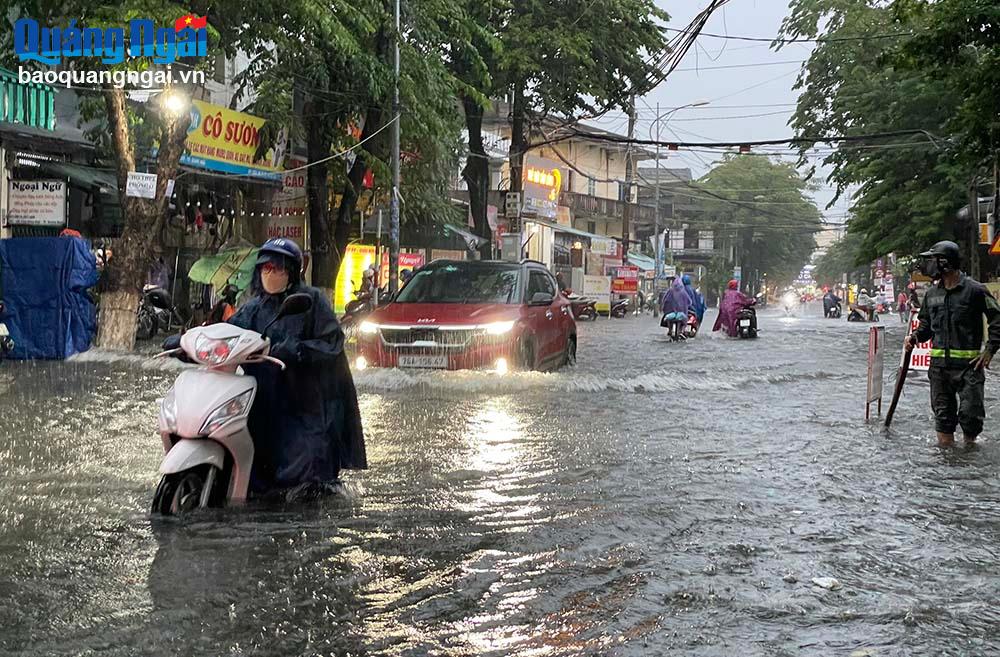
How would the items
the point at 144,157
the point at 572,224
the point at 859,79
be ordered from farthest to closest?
the point at 572,224, the point at 859,79, the point at 144,157

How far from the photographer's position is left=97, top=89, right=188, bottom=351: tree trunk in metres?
Result: 16.3

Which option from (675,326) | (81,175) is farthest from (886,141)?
(81,175)

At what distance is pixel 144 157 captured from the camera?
68.4 ft

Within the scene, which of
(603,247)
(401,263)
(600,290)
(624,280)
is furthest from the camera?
(603,247)

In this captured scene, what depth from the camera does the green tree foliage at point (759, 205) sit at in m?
82.4

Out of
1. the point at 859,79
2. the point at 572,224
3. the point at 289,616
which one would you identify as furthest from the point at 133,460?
the point at 572,224

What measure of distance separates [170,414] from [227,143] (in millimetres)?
17887

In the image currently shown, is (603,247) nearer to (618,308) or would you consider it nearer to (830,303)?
(618,308)

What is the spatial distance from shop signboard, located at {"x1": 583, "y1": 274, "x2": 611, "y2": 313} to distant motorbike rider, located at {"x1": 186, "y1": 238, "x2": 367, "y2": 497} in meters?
42.0

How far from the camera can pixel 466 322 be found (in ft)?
41.8

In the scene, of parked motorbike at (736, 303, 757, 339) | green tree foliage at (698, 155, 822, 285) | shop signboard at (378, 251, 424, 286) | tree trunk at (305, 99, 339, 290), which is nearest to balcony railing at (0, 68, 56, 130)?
tree trunk at (305, 99, 339, 290)

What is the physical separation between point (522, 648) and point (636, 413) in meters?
7.25

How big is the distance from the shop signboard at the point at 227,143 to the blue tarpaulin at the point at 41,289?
18.7ft

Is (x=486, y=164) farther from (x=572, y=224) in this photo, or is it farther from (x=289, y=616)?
(x=572, y=224)
